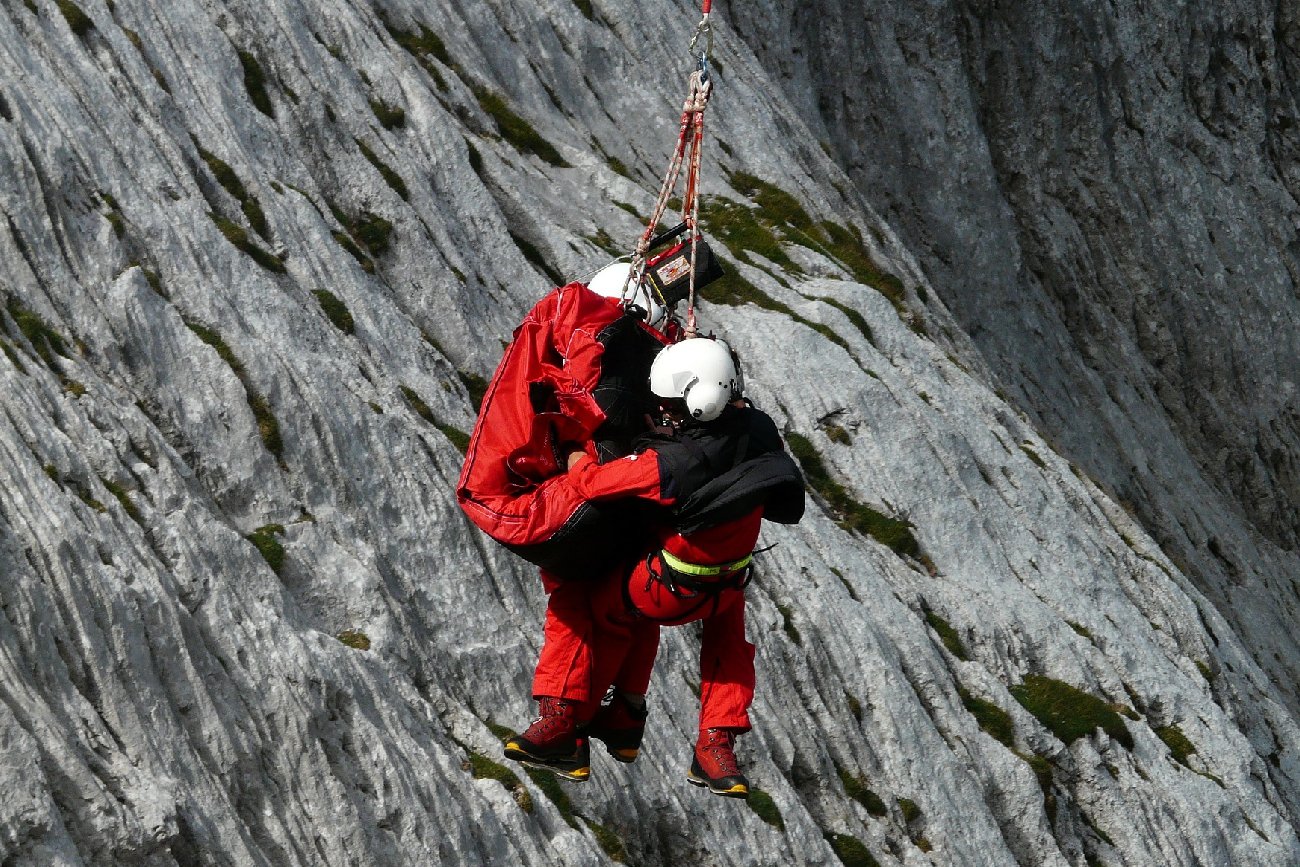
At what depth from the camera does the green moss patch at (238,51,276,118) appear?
30953 millimetres

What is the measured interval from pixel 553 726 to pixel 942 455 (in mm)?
22737

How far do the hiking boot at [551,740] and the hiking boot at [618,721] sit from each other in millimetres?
726

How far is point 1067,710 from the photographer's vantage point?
32344 mm

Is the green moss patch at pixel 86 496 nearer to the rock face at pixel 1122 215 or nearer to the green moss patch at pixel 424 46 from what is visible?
the green moss patch at pixel 424 46

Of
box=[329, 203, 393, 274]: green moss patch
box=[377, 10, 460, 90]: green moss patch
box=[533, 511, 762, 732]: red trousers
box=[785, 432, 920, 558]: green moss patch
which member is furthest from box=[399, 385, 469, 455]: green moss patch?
box=[533, 511, 762, 732]: red trousers

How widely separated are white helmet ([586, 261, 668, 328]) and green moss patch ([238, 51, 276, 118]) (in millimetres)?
17762

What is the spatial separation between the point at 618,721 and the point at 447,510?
36.2 feet

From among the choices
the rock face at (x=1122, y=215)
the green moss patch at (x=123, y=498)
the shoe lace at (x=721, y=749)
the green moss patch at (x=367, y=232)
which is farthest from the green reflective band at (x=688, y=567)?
the rock face at (x=1122, y=215)

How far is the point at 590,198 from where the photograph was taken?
3712 cm

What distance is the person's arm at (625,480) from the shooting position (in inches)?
518

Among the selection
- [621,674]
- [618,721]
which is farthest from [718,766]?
[621,674]

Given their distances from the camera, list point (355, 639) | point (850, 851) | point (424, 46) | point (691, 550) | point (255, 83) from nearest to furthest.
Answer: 1. point (691, 550)
2. point (355, 639)
3. point (850, 851)
4. point (255, 83)
5. point (424, 46)

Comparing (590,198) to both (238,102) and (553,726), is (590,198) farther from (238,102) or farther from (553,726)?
(553,726)

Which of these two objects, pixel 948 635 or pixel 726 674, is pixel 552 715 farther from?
pixel 948 635
